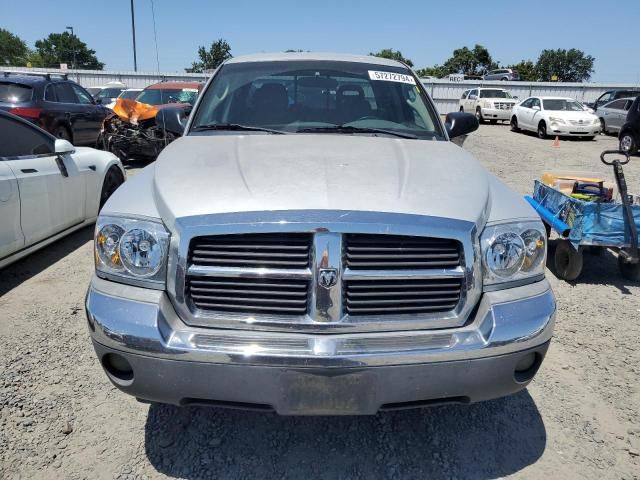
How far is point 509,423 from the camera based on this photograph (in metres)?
2.71

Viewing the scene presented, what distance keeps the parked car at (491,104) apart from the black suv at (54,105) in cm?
1731

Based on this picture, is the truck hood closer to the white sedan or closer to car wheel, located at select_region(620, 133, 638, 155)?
car wheel, located at select_region(620, 133, 638, 155)

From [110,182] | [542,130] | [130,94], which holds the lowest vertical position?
[110,182]

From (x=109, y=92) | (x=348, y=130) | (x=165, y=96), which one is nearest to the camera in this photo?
(x=348, y=130)

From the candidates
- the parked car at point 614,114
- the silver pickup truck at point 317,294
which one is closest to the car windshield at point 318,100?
the silver pickup truck at point 317,294

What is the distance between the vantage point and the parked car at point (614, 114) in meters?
18.5

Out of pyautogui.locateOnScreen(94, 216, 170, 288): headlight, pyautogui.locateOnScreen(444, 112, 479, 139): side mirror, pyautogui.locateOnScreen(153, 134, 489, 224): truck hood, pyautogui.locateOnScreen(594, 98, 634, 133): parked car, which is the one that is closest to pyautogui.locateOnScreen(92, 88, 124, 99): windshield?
pyautogui.locateOnScreen(594, 98, 634, 133): parked car

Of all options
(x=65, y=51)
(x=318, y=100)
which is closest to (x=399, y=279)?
(x=318, y=100)

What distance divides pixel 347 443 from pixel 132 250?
1403 mm

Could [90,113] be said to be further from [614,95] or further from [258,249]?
[614,95]

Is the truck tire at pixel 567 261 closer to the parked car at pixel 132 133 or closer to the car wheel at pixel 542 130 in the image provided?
the parked car at pixel 132 133

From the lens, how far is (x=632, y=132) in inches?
559

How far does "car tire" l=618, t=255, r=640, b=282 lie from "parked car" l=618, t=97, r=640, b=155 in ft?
36.0

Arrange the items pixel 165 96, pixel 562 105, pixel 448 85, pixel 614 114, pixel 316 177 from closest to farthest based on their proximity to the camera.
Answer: pixel 316 177
pixel 165 96
pixel 562 105
pixel 614 114
pixel 448 85
